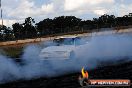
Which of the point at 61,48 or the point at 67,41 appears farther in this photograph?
the point at 67,41

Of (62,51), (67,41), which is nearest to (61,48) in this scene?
(62,51)

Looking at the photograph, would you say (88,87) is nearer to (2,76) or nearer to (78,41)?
(2,76)

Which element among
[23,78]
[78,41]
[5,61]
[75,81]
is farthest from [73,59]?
[75,81]

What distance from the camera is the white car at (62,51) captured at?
19922 mm

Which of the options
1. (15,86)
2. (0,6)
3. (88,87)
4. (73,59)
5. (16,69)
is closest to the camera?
(88,87)

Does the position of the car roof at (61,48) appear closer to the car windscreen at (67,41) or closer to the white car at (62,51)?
the white car at (62,51)

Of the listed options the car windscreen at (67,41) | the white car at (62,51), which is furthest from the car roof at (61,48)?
the car windscreen at (67,41)

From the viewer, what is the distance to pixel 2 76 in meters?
15.2

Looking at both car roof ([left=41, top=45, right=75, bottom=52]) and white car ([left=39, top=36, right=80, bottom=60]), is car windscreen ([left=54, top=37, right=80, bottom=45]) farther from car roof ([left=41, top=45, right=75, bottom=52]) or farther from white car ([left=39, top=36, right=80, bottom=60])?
car roof ([left=41, top=45, right=75, bottom=52])

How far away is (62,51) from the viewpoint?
1998 cm

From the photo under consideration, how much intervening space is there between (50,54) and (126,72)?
6.24 m

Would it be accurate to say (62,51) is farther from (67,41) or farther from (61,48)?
(67,41)

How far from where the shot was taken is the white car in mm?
19922

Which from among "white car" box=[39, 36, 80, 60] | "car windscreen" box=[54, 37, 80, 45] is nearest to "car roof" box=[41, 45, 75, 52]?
"white car" box=[39, 36, 80, 60]
